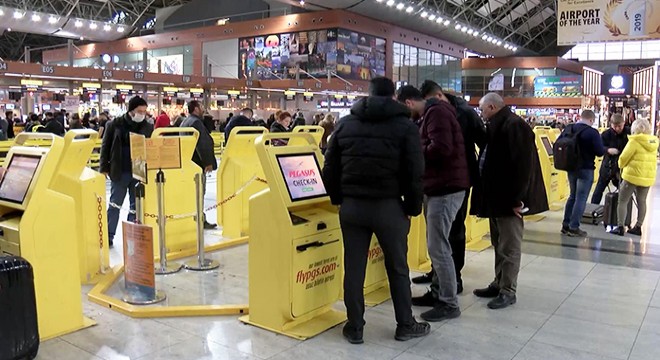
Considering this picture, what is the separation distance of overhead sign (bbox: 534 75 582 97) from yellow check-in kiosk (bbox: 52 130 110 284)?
132ft

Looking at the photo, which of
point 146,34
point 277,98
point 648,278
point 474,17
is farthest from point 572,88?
point 648,278

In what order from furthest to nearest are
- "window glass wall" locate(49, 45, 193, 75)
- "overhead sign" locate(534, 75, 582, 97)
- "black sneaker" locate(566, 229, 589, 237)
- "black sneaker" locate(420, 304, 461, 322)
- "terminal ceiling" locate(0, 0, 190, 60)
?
1. "overhead sign" locate(534, 75, 582, 97)
2. "window glass wall" locate(49, 45, 193, 75)
3. "terminal ceiling" locate(0, 0, 190, 60)
4. "black sneaker" locate(566, 229, 589, 237)
5. "black sneaker" locate(420, 304, 461, 322)

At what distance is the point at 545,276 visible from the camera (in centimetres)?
528

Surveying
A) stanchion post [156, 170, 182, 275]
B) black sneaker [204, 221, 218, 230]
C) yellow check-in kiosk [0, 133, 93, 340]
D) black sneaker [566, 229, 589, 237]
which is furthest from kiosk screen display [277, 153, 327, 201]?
black sneaker [566, 229, 589, 237]

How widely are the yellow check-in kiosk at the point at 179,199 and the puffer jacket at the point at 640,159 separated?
4998 mm

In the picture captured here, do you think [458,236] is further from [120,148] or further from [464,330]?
[120,148]

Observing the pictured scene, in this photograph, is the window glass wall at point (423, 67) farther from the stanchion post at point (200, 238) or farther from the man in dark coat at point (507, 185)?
the man in dark coat at point (507, 185)

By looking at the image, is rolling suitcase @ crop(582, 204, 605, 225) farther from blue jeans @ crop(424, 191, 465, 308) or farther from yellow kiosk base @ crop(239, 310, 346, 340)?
yellow kiosk base @ crop(239, 310, 346, 340)

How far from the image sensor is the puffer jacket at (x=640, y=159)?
22.5 feet

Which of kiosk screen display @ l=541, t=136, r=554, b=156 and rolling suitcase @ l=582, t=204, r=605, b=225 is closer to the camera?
rolling suitcase @ l=582, t=204, r=605, b=225

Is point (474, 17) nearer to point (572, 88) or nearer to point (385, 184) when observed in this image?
point (572, 88)

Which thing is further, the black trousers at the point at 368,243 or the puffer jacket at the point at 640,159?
the puffer jacket at the point at 640,159

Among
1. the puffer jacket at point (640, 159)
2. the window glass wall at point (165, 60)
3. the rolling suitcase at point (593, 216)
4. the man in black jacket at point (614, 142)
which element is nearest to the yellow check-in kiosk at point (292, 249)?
the puffer jacket at point (640, 159)

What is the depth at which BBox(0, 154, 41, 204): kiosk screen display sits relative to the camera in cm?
365
